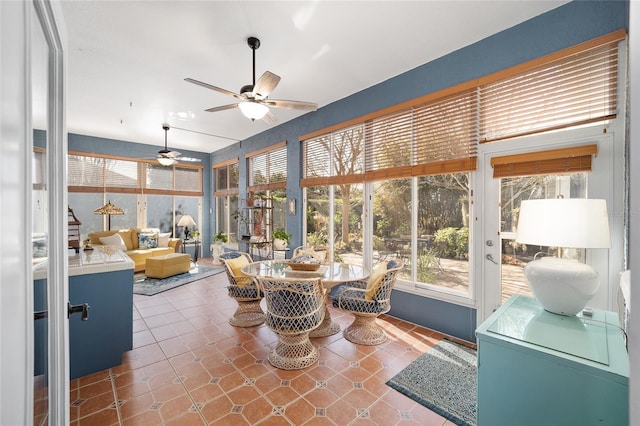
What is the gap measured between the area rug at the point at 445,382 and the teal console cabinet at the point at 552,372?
667 mm

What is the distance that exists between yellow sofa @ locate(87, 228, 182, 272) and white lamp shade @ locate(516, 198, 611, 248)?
6829 mm

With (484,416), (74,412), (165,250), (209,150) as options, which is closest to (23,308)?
(484,416)

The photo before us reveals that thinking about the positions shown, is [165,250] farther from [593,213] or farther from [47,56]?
[593,213]

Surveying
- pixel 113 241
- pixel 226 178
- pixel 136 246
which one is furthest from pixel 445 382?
pixel 226 178

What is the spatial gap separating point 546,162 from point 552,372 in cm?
196

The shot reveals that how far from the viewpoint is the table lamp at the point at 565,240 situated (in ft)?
5.07

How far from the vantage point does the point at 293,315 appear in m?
2.54

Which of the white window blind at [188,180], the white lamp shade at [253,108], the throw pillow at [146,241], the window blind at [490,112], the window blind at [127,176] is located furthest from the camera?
the white window blind at [188,180]

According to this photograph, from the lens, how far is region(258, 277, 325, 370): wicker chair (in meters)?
2.46

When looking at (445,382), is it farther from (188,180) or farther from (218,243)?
(188,180)

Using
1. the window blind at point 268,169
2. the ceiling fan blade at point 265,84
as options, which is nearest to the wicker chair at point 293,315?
the ceiling fan blade at point 265,84

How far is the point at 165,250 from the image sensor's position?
6629mm

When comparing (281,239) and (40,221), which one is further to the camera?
(281,239)

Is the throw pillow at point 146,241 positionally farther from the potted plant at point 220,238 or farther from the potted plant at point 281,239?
the potted plant at point 281,239
